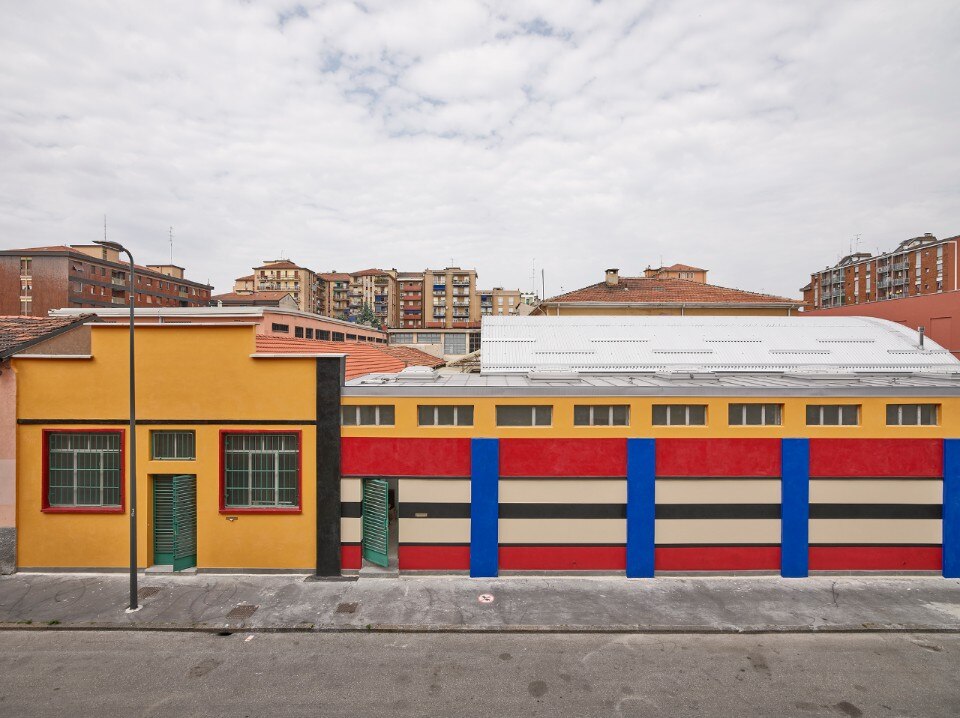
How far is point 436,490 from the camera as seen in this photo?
45.6ft

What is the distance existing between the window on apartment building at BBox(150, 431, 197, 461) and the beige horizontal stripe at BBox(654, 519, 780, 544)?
557 inches

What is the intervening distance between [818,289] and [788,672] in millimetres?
107407

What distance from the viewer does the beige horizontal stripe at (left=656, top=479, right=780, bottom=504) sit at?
13.8 meters

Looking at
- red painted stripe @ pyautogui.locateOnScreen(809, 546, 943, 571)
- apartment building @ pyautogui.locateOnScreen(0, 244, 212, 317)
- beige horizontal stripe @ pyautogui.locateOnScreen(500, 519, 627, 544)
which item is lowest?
red painted stripe @ pyautogui.locateOnScreen(809, 546, 943, 571)

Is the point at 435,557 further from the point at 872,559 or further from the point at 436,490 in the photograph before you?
the point at 872,559

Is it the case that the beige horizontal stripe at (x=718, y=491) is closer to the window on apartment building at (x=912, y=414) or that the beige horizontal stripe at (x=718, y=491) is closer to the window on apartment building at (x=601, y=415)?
the window on apartment building at (x=601, y=415)

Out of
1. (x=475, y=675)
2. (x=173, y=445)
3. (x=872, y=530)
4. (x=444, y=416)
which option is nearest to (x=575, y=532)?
(x=444, y=416)

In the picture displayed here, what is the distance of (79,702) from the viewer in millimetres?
8828

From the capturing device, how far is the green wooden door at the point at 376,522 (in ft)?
45.5

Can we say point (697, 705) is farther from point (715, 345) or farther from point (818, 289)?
point (818, 289)

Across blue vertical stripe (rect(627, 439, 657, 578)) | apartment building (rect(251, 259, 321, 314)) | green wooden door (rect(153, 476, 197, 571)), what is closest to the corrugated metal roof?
blue vertical stripe (rect(627, 439, 657, 578))

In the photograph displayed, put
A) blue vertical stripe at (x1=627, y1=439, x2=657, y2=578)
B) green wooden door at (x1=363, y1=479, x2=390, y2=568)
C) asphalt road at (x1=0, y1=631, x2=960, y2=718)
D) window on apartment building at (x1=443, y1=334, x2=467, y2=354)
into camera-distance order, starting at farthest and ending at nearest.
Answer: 1. window on apartment building at (x1=443, y1=334, x2=467, y2=354)
2. green wooden door at (x1=363, y1=479, x2=390, y2=568)
3. blue vertical stripe at (x1=627, y1=439, x2=657, y2=578)
4. asphalt road at (x1=0, y1=631, x2=960, y2=718)

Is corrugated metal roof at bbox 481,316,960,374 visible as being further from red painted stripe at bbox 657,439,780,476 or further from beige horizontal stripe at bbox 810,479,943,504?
beige horizontal stripe at bbox 810,479,943,504

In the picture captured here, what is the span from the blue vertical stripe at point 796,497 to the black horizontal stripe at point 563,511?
4.77 meters
